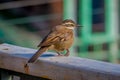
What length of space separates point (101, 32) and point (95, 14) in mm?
247

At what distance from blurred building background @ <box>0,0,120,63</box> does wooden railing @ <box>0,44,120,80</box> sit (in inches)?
164

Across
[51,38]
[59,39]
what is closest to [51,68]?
[51,38]

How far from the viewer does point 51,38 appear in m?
4.23

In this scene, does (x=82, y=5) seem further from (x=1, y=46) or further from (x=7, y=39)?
(x=1, y=46)

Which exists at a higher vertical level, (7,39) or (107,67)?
(107,67)

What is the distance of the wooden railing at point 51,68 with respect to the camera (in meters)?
2.89

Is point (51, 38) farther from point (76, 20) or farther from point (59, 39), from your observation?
point (76, 20)

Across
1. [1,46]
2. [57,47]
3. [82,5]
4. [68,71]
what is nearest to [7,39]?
[82,5]

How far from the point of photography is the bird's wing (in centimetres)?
411

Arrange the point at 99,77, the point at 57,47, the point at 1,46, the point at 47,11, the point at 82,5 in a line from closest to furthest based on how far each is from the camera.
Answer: the point at 99,77
the point at 1,46
the point at 57,47
the point at 82,5
the point at 47,11

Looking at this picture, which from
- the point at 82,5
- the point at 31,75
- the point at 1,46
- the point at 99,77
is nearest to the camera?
the point at 99,77

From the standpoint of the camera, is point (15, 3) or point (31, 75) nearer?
point (31, 75)

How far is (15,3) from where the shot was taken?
805cm

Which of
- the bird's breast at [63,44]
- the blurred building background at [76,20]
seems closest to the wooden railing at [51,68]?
the bird's breast at [63,44]
